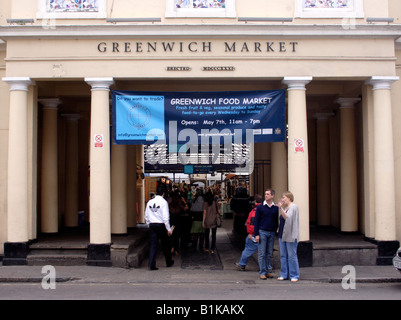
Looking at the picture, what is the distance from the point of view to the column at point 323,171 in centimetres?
1591

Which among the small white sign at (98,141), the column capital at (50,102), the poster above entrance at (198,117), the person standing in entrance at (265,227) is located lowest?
the person standing in entrance at (265,227)

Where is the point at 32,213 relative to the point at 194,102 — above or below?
below

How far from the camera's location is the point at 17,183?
435 inches

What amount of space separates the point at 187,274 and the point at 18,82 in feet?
18.8

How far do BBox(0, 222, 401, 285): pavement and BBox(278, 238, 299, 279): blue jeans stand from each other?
10.0 inches

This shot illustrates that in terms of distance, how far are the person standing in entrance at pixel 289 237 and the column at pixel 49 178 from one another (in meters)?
6.78

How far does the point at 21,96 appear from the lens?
11.2 meters

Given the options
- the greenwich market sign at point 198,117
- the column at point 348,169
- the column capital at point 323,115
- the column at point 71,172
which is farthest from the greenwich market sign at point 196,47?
the column at point 71,172

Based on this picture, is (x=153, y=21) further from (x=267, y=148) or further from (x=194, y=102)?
(x=267, y=148)

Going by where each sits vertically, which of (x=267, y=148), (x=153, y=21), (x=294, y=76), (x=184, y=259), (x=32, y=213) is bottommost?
(x=184, y=259)

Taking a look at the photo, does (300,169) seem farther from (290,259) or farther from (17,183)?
(17,183)

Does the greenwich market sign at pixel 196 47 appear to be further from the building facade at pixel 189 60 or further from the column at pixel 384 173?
the column at pixel 384 173

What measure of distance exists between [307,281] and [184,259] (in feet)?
12.4
